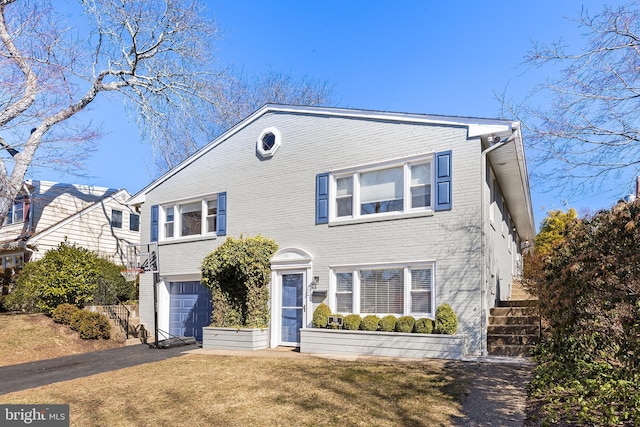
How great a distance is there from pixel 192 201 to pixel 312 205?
5333 mm

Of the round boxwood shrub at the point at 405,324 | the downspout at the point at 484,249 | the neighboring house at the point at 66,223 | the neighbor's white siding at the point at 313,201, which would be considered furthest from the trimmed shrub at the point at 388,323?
the neighboring house at the point at 66,223

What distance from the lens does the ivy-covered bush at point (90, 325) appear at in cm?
1485

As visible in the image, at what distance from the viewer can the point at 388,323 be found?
1108 centimetres

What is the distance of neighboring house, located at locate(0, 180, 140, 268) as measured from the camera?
23.6 meters

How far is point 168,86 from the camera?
896 inches

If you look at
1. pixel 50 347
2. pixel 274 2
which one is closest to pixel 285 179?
pixel 274 2

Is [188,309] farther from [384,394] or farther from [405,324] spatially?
[384,394]

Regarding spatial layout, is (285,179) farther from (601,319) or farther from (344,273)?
(601,319)

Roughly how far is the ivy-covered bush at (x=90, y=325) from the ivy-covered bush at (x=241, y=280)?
4.10 m

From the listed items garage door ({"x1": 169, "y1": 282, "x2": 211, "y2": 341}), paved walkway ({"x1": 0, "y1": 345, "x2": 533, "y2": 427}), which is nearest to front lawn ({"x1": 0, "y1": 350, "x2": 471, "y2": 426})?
paved walkway ({"x1": 0, "y1": 345, "x2": 533, "y2": 427})

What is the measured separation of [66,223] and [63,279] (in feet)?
30.8

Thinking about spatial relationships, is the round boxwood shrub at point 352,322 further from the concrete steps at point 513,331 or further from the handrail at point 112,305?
→ the handrail at point 112,305

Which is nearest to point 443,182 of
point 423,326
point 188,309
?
point 423,326

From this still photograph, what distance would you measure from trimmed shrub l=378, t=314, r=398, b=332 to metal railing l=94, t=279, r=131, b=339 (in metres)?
10.2
